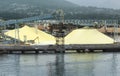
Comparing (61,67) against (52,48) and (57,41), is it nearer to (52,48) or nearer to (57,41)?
(52,48)

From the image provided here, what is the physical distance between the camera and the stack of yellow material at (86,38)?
49.0m

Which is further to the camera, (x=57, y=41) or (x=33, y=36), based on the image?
(x=33, y=36)

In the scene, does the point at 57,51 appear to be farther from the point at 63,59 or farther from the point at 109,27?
the point at 109,27

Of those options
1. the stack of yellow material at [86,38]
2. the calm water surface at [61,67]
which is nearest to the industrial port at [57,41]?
the stack of yellow material at [86,38]

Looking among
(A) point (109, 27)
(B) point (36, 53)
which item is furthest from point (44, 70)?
(A) point (109, 27)

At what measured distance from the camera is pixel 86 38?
49406 millimetres

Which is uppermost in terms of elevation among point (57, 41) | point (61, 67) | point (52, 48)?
point (61, 67)

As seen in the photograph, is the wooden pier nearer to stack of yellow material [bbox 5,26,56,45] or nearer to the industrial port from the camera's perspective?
the industrial port

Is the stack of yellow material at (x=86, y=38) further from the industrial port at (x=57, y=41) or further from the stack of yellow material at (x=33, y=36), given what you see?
the stack of yellow material at (x=33, y=36)

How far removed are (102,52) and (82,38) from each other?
4770 millimetres

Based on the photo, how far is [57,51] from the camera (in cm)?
4562

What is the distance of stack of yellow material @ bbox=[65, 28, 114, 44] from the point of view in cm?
4905

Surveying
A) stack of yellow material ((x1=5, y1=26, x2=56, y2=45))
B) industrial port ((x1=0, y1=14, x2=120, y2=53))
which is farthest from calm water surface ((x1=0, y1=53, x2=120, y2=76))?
stack of yellow material ((x1=5, y1=26, x2=56, y2=45))

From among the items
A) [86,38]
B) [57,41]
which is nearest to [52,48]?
[57,41]
